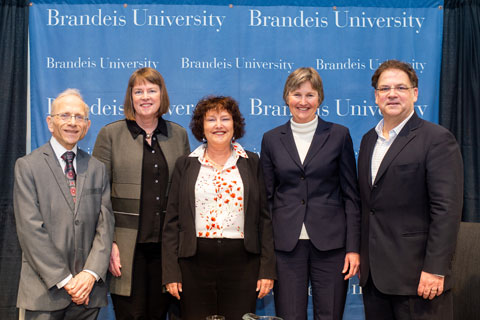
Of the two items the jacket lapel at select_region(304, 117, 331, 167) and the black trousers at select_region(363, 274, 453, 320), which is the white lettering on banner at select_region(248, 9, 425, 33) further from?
the black trousers at select_region(363, 274, 453, 320)

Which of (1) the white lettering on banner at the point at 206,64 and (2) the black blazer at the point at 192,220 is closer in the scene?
(2) the black blazer at the point at 192,220

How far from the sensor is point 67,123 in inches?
86.5

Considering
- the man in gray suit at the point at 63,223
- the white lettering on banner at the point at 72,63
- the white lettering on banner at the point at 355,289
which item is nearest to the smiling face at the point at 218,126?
the man in gray suit at the point at 63,223

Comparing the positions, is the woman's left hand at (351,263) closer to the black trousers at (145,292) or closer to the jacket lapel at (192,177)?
the jacket lapel at (192,177)

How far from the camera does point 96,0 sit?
3520 mm

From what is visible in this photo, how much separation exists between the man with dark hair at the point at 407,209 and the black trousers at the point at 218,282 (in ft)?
2.02

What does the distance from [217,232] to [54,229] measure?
2.62ft

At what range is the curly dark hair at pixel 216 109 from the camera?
91.7 inches

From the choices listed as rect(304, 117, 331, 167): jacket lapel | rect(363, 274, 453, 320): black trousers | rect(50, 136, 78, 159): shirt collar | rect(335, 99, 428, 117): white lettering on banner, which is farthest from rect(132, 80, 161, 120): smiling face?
rect(335, 99, 428, 117): white lettering on banner

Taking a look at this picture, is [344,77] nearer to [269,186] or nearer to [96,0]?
[269,186]

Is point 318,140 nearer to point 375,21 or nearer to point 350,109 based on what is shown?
point 350,109

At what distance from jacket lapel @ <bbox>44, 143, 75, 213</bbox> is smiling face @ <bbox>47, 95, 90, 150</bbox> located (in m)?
0.10

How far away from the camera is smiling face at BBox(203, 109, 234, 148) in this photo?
229 centimetres

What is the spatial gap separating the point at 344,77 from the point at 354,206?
5.22 ft
